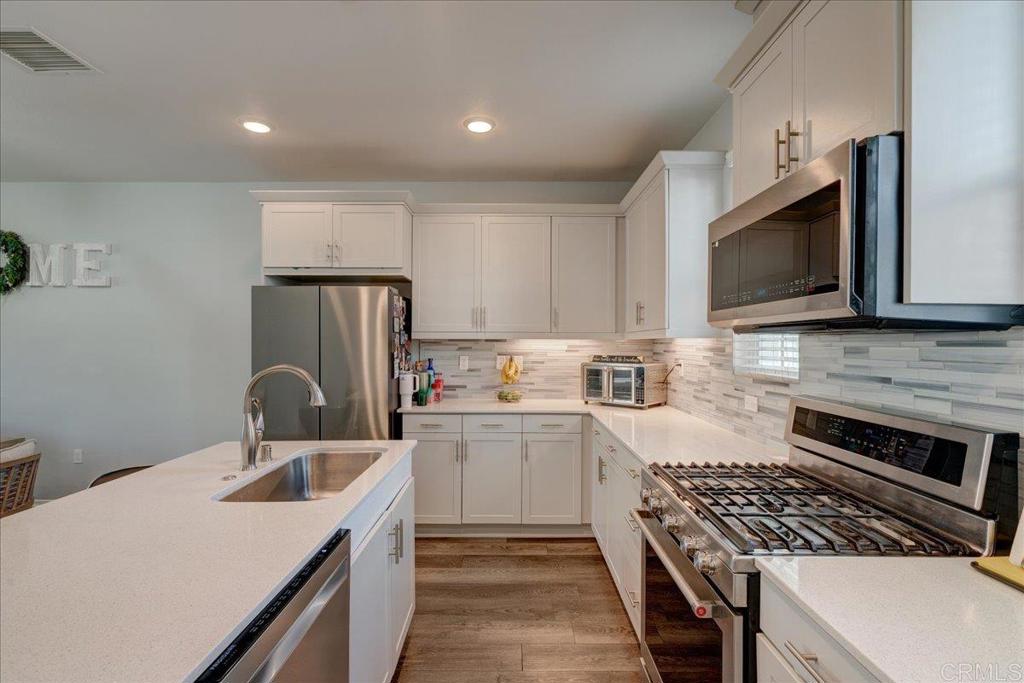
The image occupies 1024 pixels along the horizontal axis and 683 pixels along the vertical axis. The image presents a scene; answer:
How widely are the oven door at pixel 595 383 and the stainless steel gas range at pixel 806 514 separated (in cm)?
162

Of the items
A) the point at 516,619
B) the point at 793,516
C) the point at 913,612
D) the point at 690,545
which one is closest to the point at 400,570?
the point at 516,619

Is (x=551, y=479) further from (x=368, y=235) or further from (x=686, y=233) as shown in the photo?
(x=368, y=235)

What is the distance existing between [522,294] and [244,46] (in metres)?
2.11

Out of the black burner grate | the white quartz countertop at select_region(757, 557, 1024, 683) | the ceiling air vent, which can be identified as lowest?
the white quartz countertop at select_region(757, 557, 1024, 683)

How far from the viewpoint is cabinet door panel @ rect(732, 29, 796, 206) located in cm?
137

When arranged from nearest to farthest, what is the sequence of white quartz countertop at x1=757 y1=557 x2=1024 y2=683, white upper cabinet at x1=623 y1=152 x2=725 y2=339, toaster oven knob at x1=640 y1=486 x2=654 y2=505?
white quartz countertop at x1=757 y1=557 x2=1024 y2=683
toaster oven knob at x1=640 y1=486 x2=654 y2=505
white upper cabinet at x1=623 y1=152 x2=725 y2=339

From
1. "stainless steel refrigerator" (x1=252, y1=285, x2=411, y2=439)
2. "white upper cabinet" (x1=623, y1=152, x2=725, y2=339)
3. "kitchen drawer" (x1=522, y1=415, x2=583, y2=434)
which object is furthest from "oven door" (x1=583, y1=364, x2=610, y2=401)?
"stainless steel refrigerator" (x1=252, y1=285, x2=411, y2=439)

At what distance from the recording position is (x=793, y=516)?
44.6 inches

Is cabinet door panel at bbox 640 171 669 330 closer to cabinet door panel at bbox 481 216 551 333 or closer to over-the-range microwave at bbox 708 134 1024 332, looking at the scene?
cabinet door panel at bbox 481 216 551 333

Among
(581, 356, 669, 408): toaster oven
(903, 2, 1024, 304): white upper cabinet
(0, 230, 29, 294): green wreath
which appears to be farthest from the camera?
(0, 230, 29, 294): green wreath

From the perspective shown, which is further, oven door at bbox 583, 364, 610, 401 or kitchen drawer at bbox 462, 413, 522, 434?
oven door at bbox 583, 364, 610, 401

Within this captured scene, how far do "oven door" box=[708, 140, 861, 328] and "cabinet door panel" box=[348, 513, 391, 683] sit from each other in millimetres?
1423

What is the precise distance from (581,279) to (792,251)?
2158mm

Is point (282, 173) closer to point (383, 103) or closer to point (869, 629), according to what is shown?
point (383, 103)
